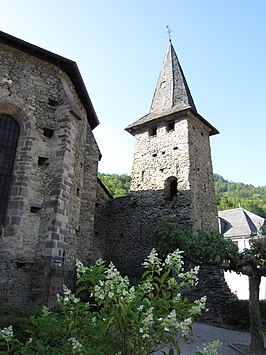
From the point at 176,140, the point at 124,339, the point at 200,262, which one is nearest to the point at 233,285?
the point at 176,140

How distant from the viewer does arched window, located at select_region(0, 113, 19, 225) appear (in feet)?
29.3

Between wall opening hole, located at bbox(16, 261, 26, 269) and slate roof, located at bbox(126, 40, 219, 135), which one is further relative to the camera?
slate roof, located at bbox(126, 40, 219, 135)

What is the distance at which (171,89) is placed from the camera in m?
19.8

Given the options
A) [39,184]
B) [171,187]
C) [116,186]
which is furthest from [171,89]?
[116,186]

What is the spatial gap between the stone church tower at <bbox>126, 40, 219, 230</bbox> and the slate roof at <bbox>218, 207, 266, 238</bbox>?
32.1 feet

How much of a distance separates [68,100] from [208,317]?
397 inches

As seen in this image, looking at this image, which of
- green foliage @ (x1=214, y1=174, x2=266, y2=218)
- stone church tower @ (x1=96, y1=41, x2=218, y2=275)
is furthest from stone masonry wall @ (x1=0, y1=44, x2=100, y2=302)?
green foliage @ (x1=214, y1=174, x2=266, y2=218)

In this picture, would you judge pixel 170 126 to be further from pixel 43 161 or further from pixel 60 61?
pixel 43 161

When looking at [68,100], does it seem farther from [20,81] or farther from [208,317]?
[208,317]

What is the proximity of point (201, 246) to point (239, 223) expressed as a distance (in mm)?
17947

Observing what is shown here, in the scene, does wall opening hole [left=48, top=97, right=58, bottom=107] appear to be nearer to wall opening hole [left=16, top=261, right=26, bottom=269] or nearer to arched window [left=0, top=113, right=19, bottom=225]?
arched window [left=0, top=113, right=19, bottom=225]

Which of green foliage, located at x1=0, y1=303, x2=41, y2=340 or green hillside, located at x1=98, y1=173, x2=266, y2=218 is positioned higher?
green hillside, located at x1=98, y1=173, x2=266, y2=218

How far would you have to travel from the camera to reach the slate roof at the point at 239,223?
2525 centimetres

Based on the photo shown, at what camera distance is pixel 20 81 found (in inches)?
386
